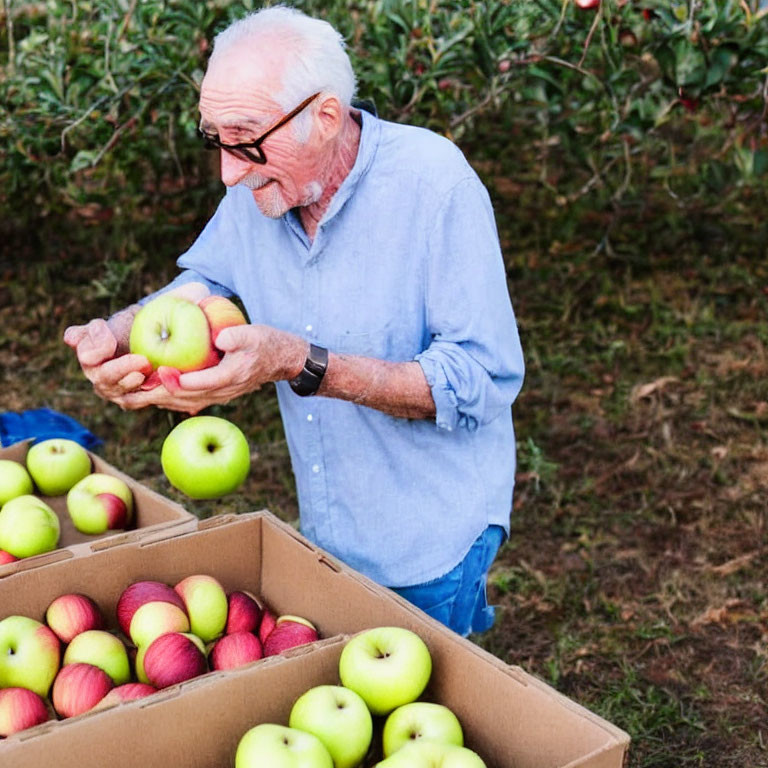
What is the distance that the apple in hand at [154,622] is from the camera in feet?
5.24

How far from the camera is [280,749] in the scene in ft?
4.04

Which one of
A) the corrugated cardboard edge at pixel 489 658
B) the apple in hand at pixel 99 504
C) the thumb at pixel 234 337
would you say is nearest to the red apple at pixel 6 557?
the apple in hand at pixel 99 504

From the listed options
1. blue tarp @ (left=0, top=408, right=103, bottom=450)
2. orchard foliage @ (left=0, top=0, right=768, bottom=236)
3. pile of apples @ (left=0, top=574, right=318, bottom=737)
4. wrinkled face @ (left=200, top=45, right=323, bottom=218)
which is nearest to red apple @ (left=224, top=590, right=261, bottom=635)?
pile of apples @ (left=0, top=574, right=318, bottom=737)

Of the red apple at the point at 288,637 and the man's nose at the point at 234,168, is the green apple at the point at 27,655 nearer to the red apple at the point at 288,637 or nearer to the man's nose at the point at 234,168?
the red apple at the point at 288,637

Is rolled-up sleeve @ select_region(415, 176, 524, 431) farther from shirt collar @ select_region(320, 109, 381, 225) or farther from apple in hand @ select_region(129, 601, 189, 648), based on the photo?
apple in hand @ select_region(129, 601, 189, 648)

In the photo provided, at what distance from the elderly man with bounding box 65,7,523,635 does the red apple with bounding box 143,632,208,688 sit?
14.3 inches

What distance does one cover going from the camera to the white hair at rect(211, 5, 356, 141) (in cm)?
167

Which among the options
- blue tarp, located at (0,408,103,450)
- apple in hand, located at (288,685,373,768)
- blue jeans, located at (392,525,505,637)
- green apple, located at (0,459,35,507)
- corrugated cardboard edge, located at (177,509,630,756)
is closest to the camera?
corrugated cardboard edge, located at (177,509,630,756)

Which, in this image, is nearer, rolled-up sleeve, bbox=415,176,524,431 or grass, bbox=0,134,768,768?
rolled-up sleeve, bbox=415,176,524,431

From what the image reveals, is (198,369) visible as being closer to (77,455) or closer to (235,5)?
(77,455)

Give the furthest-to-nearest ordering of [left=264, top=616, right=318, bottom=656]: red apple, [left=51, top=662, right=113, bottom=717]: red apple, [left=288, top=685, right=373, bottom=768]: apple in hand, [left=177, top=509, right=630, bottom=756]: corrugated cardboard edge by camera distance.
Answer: [left=264, top=616, right=318, bottom=656]: red apple, [left=51, top=662, right=113, bottom=717]: red apple, [left=288, top=685, right=373, bottom=768]: apple in hand, [left=177, top=509, right=630, bottom=756]: corrugated cardboard edge

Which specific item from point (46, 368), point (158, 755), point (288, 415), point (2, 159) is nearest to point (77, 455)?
point (288, 415)

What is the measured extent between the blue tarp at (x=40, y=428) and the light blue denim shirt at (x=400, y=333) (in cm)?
84

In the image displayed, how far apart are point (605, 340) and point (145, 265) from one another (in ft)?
8.29
